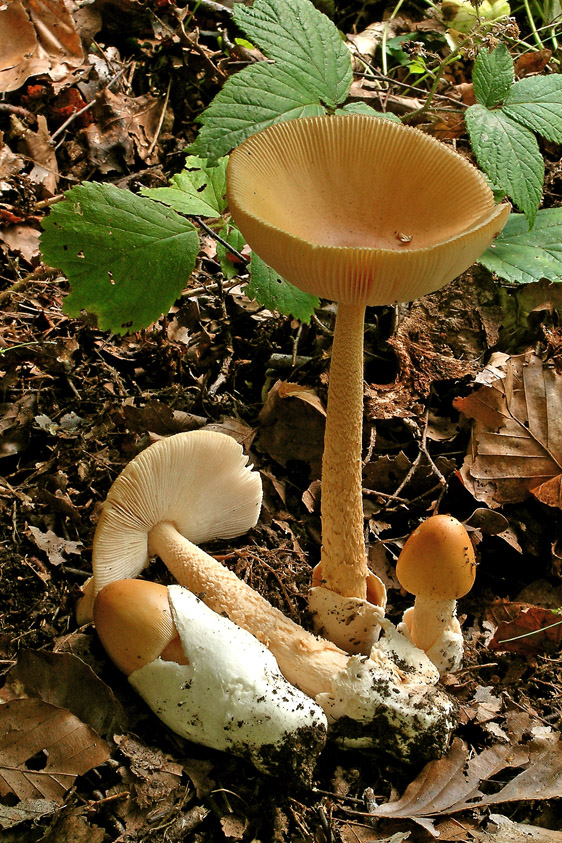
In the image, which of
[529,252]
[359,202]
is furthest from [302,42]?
[529,252]

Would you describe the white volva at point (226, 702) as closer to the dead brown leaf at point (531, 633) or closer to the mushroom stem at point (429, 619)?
the mushroom stem at point (429, 619)

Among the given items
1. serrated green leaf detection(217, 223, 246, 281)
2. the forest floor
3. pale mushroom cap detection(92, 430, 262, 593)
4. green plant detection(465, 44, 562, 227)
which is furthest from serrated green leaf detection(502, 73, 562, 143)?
pale mushroom cap detection(92, 430, 262, 593)

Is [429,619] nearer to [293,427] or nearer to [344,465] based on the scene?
[344,465]

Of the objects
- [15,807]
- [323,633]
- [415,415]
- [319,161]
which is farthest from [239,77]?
[15,807]

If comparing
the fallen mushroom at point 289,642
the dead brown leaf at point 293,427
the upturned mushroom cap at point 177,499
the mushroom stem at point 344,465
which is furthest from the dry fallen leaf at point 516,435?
the upturned mushroom cap at point 177,499

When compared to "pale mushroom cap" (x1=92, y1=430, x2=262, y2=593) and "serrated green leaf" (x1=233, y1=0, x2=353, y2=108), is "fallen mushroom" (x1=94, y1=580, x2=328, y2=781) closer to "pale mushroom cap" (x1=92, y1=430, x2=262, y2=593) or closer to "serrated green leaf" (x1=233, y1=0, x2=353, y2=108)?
"pale mushroom cap" (x1=92, y1=430, x2=262, y2=593)
